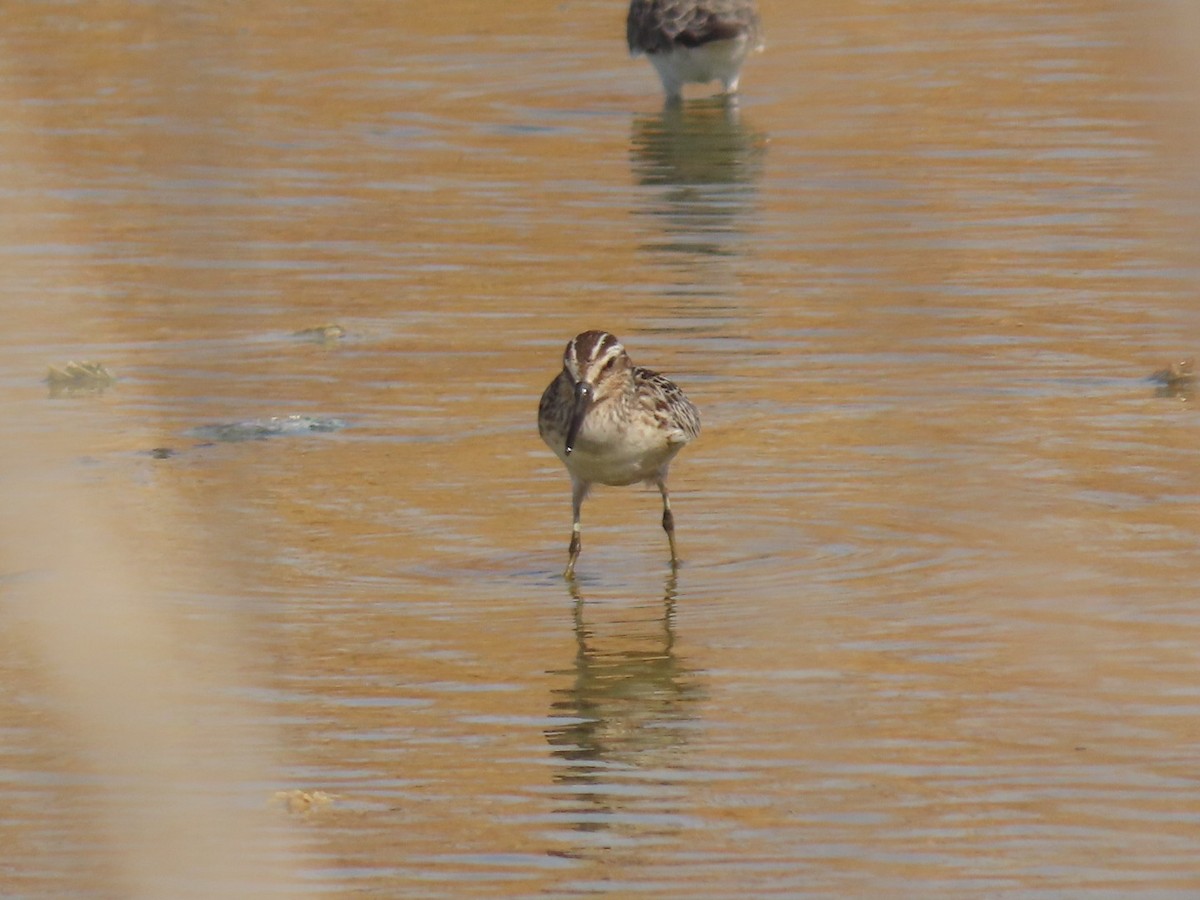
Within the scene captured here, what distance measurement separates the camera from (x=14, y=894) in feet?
16.7

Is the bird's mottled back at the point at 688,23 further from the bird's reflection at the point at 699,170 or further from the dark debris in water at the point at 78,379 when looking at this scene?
the dark debris in water at the point at 78,379

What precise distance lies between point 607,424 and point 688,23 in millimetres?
11614

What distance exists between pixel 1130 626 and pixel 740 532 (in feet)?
6.14

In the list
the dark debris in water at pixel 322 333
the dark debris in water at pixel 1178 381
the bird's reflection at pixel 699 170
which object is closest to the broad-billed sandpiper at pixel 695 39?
the bird's reflection at pixel 699 170

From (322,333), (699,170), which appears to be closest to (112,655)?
(322,333)

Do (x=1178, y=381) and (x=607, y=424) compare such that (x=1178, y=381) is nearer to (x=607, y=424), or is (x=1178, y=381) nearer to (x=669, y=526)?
(x=669, y=526)

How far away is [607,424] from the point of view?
8469 mm

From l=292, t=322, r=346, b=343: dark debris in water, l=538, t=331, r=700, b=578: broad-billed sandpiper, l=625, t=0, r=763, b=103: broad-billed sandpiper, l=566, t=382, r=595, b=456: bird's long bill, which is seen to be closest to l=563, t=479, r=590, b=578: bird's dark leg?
l=538, t=331, r=700, b=578: broad-billed sandpiper

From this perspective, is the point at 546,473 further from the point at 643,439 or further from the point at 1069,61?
the point at 1069,61

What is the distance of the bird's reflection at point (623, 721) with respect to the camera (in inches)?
226

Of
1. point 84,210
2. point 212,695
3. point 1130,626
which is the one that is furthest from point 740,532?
point 84,210

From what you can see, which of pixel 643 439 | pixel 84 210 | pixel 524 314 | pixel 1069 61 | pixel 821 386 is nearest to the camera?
pixel 643 439

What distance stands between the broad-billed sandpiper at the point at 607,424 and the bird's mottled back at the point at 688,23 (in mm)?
10952

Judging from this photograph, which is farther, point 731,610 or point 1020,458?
point 1020,458
